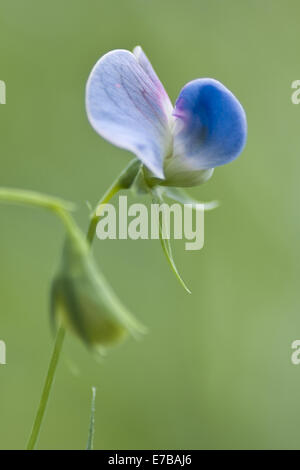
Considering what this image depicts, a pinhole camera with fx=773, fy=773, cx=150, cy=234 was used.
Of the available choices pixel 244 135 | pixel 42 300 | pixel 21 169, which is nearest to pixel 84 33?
pixel 21 169

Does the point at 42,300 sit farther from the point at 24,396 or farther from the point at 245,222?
the point at 245,222

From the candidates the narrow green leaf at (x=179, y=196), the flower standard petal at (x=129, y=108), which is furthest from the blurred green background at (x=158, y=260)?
the flower standard petal at (x=129, y=108)

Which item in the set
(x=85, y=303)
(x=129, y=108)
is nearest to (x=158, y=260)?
(x=129, y=108)

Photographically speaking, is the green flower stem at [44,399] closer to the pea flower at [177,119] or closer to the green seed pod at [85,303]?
the green seed pod at [85,303]

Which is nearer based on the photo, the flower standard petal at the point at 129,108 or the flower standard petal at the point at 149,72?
the flower standard petal at the point at 129,108

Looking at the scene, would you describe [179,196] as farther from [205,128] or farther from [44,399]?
[44,399]

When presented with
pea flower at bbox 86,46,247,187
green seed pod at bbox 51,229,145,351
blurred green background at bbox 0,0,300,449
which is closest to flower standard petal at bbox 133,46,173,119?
pea flower at bbox 86,46,247,187
